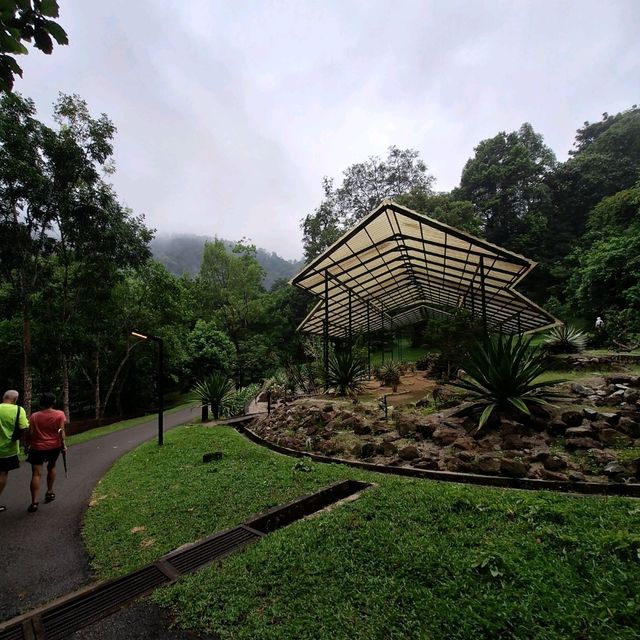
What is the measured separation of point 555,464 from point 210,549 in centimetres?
352

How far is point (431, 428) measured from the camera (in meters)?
5.46

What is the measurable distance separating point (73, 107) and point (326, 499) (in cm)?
1466

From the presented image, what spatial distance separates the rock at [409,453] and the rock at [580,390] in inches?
134

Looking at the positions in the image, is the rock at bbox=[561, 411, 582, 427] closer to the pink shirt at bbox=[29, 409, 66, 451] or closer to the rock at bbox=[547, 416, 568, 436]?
the rock at bbox=[547, 416, 568, 436]

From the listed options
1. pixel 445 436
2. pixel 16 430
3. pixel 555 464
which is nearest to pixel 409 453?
pixel 445 436

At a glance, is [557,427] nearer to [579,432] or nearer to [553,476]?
[579,432]

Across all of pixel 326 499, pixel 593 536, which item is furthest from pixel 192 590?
pixel 593 536

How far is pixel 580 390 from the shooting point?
6133 millimetres

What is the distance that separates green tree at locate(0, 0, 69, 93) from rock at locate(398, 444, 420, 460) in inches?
199

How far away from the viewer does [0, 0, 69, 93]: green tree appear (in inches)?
75.2

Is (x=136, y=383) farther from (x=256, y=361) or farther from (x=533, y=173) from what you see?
(x=533, y=173)

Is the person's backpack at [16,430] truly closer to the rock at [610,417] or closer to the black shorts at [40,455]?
the black shorts at [40,455]

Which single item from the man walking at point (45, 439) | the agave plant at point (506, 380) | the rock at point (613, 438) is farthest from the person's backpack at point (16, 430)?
the rock at point (613, 438)

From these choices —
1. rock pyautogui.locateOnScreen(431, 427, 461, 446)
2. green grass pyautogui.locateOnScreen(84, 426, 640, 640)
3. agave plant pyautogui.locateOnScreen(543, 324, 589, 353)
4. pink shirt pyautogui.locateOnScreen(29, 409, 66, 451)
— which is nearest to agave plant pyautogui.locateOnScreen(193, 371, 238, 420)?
pink shirt pyautogui.locateOnScreen(29, 409, 66, 451)
